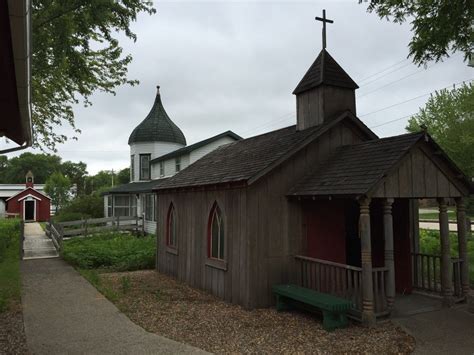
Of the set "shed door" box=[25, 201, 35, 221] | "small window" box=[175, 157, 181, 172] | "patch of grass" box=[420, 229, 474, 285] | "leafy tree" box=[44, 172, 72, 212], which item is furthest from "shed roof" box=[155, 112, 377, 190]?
"leafy tree" box=[44, 172, 72, 212]

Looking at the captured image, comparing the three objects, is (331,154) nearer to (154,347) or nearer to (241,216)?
(241,216)

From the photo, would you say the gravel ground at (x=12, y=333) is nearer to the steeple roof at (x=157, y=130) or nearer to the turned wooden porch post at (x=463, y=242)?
the turned wooden porch post at (x=463, y=242)

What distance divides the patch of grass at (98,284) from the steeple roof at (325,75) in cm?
764

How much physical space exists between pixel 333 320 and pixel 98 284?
7.69 m

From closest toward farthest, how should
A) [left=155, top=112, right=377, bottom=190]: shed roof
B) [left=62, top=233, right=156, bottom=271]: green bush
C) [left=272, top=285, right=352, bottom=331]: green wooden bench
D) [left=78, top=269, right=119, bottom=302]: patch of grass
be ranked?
1. [left=272, top=285, right=352, bottom=331]: green wooden bench
2. [left=155, top=112, right=377, bottom=190]: shed roof
3. [left=78, top=269, right=119, bottom=302]: patch of grass
4. [left=62, top=233, right=156, bottom=271]: green bush

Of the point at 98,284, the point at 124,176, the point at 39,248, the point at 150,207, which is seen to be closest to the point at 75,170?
the point at 124,176

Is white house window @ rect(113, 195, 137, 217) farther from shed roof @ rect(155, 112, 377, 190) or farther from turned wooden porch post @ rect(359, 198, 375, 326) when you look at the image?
turned wooden porch post @ rect(359, 198, 375, 326)

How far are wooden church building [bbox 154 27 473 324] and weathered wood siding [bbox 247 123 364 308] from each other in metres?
0.02

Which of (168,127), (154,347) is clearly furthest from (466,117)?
(154,347)

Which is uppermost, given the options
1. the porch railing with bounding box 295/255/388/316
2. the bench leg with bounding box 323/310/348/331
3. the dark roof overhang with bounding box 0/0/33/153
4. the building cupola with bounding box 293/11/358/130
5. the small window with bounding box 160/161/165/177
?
the building cupola with bounding box 293/11/358/130

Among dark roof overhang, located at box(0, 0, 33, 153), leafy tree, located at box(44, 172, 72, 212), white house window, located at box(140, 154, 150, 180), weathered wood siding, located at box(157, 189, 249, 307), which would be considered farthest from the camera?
leafy tree, located at box(44, 172, 72, 212)

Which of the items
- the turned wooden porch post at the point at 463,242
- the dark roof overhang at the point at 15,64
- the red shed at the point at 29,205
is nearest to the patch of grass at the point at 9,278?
the dark roof overhang at the point at 15,64

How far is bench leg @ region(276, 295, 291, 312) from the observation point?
9.14m

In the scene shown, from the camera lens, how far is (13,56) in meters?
2.79
